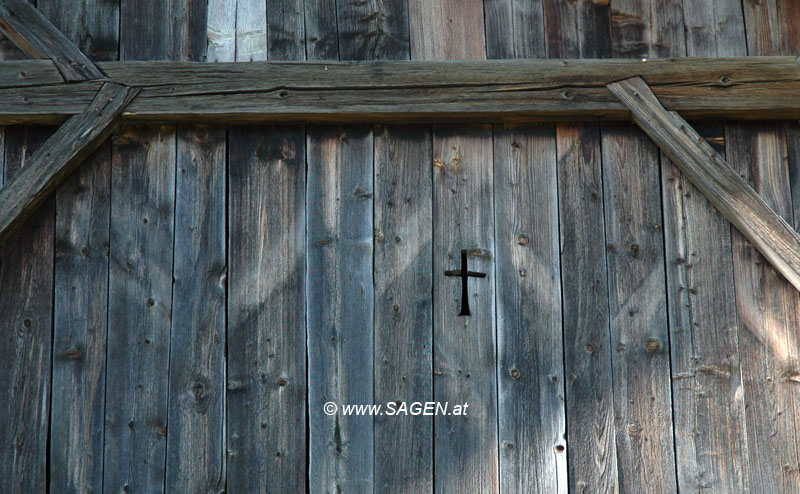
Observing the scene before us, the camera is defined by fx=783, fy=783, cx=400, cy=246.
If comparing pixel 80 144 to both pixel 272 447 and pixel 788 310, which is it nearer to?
pixel 272 447

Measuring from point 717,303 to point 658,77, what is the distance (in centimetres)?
87

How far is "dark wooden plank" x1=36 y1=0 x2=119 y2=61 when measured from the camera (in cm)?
303

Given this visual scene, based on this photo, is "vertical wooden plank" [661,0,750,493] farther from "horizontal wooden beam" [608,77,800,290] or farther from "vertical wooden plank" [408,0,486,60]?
"vertical wooden plank" [408,0,486,60]

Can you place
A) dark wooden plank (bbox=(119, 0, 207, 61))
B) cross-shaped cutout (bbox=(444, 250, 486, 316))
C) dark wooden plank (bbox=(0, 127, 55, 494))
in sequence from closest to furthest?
dark wooden plank (bbox=(0, 127, 55, 494)) → cross-shaped cutout (bbox=(444, 250, 486, 316)) → dark wooden plank (bbox=(119, 0, 207, 61))

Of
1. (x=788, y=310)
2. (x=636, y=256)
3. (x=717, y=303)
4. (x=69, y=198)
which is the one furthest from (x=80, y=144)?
(x=788, y=310)

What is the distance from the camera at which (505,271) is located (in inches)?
115

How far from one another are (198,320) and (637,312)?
162 cm

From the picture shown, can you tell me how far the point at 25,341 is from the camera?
286cm

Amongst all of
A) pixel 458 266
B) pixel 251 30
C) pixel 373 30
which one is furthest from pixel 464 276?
pixel 251 30

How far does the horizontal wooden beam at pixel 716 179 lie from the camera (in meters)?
2.79

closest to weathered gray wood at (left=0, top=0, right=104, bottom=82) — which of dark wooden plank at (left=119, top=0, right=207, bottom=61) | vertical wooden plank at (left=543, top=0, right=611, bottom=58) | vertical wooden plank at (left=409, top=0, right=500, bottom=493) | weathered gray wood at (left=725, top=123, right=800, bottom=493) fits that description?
dark wooden plank at (left=119, top=0, right=207, bottom=61)

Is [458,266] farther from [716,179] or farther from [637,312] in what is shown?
[716,179]

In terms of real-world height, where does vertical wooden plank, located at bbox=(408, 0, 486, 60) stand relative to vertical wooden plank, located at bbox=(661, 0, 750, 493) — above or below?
above

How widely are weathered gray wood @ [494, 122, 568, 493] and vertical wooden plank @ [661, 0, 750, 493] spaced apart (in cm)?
43
